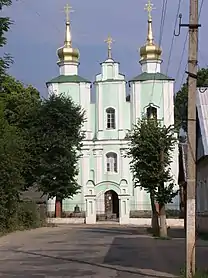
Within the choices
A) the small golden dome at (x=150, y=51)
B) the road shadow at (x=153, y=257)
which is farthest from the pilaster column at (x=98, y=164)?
the road shadow at (x=153, y=257)

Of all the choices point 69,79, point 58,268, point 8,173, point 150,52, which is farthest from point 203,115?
point 69,79

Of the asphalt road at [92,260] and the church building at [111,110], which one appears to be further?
the church building at [111,110]

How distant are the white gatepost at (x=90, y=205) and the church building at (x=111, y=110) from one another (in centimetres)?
313

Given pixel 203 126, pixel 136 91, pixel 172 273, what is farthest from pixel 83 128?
pixel 172 273

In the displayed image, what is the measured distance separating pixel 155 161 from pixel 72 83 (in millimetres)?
31716

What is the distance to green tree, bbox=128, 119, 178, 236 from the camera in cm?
3550

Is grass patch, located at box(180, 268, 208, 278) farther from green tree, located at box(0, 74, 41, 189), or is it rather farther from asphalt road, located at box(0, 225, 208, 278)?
green tree, located at box(0, 74, 41, 189)

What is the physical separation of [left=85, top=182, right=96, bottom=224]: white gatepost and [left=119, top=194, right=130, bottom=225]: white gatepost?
232cm

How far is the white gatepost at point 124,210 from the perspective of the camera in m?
58.3

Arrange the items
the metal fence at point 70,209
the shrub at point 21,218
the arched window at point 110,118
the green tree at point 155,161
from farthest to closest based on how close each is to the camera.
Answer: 1. the arched window at point 110,118
2. the metal fence at point 70,209
3. the shrub at point 21,218
4. the green tree at point 155,161

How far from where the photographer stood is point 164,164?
3562cm

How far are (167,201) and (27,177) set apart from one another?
82.0 feet

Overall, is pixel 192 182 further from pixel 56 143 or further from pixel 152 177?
pixel 56 143

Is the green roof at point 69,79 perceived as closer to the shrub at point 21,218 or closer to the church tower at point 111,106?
the church tower at point 111,106
